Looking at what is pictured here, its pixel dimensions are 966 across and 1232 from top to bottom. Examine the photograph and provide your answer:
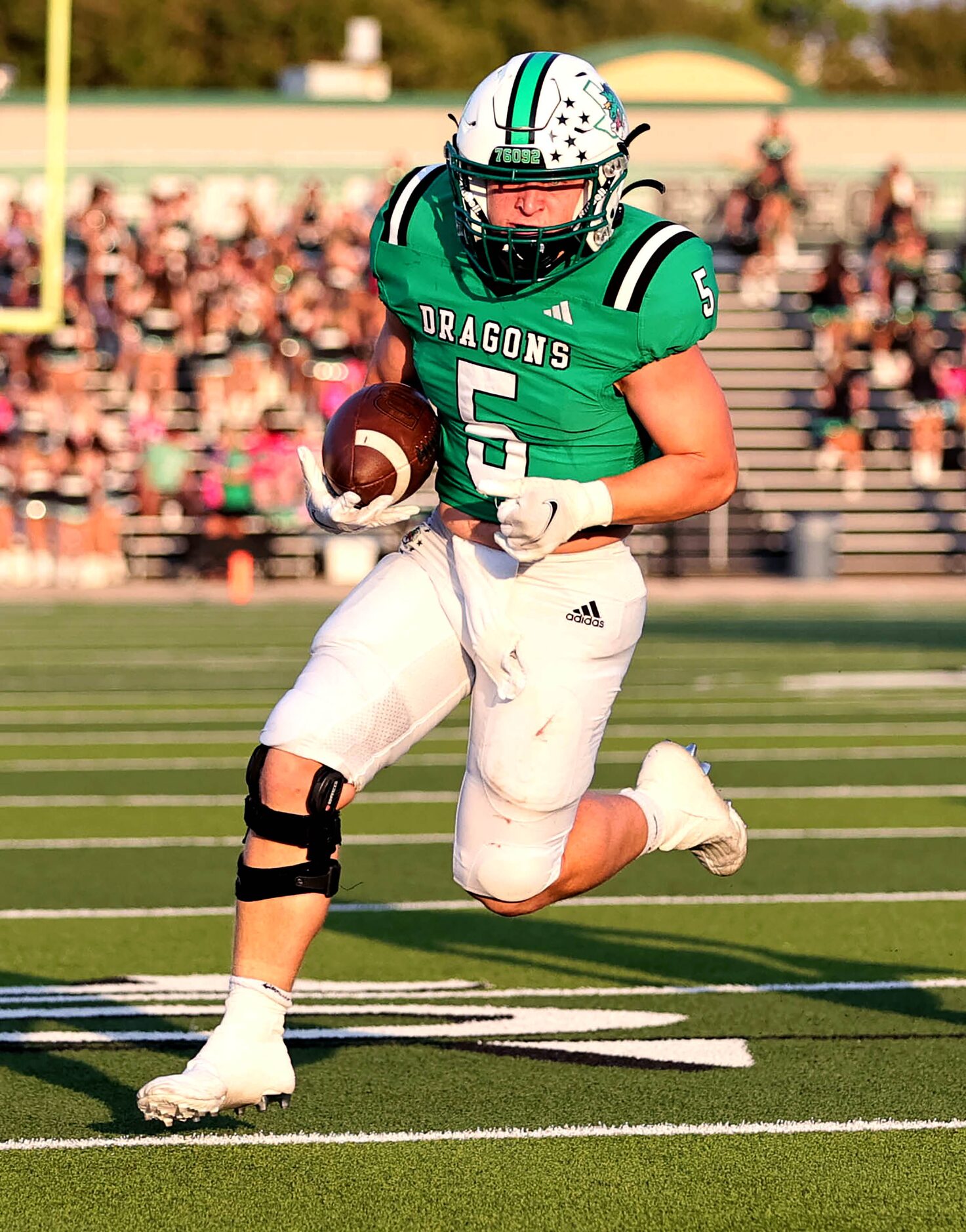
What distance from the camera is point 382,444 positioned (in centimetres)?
396

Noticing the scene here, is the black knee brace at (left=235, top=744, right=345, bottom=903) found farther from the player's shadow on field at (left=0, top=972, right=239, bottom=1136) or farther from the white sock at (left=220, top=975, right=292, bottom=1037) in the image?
the player's shadow on field at (left=0, top=972, right=239, bottom=1136)

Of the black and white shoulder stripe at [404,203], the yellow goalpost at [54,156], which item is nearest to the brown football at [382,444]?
the black and white shoulder stripe at [404,203]

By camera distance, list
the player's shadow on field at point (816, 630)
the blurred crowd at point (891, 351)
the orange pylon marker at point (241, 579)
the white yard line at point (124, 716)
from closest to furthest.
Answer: the white yard line at point (124, 716)
the player's shadow on field at point (816, 630)
the orange pylon marker at point (241, 579)
the blurred crowd at point (891, 351)

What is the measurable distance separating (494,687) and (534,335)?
64cm

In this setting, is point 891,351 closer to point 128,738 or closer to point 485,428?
point 128,738

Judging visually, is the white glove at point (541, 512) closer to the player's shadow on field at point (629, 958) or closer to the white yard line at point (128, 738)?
the player's shadow on field at point (629, 958)

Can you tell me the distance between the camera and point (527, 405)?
3.96 meters

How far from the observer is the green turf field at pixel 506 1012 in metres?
3.41

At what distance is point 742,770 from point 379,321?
42.6ft

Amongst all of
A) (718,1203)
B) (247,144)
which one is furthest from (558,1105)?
(247,144)

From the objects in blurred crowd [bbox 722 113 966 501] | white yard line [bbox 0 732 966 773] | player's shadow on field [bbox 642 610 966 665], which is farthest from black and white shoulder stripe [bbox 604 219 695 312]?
blurred crowd [bbox 722 113 966 501]

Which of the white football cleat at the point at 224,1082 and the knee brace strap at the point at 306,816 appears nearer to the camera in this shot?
the white football cleat at the point at 224,1082

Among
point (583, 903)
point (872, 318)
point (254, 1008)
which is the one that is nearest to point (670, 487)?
point (254, 1008)

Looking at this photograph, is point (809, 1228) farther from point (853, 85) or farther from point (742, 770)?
point (853, 85)
